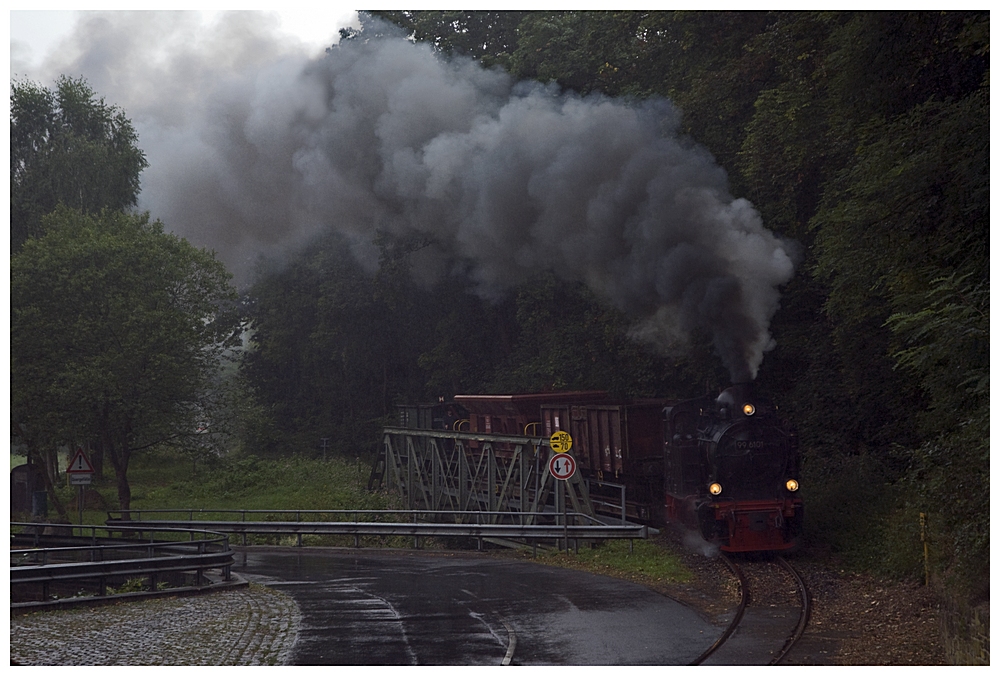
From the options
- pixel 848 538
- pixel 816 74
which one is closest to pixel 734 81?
pixel 816 74

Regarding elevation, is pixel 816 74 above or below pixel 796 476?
above

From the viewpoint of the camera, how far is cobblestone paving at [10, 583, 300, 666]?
10219mm

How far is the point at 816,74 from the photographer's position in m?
17.2

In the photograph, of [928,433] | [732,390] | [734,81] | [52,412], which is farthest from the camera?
[52,412]

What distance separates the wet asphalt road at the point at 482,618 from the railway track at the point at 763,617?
266 mm

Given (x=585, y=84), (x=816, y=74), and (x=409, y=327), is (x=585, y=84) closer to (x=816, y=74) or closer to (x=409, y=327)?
(x=816, y=74)

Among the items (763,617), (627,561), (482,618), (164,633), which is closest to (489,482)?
(627,561)

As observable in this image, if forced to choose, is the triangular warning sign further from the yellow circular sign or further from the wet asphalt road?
the yellow circular sign

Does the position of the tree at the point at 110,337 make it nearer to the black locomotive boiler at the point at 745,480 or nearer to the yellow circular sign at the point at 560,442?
the yellow circular sign at the point at 560,442

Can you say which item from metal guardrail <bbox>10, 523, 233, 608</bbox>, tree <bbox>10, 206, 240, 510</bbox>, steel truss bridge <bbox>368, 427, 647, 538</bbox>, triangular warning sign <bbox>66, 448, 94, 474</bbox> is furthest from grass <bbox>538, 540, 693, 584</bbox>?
tree <bbox>10, 206, 240, 510</bbox>

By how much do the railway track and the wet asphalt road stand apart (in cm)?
27

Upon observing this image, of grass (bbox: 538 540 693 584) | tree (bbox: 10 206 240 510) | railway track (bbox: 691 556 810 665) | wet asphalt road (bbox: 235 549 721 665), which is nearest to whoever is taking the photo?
railway track (bbox: 691 556 810 665)

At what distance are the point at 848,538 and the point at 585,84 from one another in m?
17.0

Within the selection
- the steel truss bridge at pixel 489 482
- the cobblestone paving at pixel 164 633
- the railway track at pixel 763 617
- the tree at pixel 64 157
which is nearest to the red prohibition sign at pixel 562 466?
the steel truss bridge at pixel 489 482
